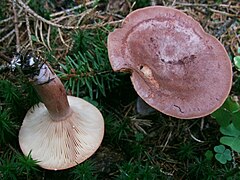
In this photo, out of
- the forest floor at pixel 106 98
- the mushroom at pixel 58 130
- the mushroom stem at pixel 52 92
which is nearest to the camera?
the mushroom stem at pixel 52 92

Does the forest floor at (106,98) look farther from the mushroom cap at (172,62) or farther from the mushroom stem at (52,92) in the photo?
the mushroom cap at (172,62)

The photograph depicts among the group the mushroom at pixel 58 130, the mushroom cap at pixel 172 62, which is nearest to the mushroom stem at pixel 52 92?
the mushroom at pixel 58 130

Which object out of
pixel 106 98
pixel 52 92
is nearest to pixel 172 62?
pixel 106 98

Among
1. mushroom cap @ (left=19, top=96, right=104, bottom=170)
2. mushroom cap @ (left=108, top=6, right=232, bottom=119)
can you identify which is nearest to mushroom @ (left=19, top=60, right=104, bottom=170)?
mushroom cap @ (left=19, top=96, right=104, bottom=170)

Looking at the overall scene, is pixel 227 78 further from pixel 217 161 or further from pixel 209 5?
pixel 209 5

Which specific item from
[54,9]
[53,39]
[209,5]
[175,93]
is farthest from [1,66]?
[209,5]

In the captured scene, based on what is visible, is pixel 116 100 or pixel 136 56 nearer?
pixel 136 56

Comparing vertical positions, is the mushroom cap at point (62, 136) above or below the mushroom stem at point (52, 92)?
below

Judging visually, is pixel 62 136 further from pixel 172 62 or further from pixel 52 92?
pixel 172 62
